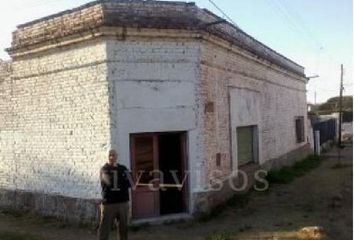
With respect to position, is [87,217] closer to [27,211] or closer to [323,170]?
[27,211]

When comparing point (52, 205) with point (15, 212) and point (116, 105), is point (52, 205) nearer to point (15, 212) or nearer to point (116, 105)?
point (15, 212)

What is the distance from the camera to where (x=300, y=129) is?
24844 millimetres

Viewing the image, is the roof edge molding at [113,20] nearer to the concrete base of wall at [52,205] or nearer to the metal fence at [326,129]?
the concrete base of wall at [52,205]

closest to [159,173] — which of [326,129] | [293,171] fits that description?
[293,171]

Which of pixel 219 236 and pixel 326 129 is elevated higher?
pixel 326 129

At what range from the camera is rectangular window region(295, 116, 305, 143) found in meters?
24.0

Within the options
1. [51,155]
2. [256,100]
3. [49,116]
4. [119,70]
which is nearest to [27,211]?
[51,155]

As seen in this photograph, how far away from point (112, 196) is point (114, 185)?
191 mm

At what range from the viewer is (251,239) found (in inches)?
364

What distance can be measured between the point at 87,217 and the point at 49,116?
2680mm

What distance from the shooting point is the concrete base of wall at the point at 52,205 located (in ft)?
35.2

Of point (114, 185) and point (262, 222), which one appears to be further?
point (262, 222)

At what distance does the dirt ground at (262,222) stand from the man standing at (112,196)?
4.52ft

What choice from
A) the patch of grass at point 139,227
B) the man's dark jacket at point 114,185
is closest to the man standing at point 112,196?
the man's dark jacket at point 114,185
